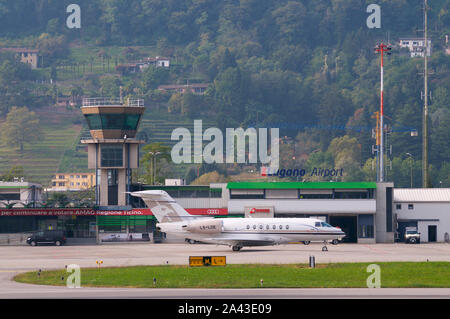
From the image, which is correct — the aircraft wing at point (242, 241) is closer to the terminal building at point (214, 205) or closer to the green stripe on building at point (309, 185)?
the terminal building at point (214, 205)

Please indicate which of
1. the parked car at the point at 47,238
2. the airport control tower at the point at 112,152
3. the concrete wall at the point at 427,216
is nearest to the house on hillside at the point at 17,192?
the airport control tower at the point at 112,152

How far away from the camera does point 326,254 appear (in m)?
77.6

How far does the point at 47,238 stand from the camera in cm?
10012

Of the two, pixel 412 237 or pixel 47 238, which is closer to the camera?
pixel 47 238

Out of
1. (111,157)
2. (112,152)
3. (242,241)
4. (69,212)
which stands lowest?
(242,241)

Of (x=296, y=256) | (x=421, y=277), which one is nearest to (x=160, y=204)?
(x=296, y=256)

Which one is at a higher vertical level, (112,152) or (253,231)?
(112,152)

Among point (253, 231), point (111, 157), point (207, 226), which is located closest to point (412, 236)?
point (253, 231)

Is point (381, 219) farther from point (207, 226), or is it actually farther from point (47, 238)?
point (47, 238)

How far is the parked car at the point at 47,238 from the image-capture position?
3917 inches

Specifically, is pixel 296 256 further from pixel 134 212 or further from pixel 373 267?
pixel 134 212

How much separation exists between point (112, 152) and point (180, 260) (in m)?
42.2

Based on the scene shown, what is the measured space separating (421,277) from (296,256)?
19.5 m
